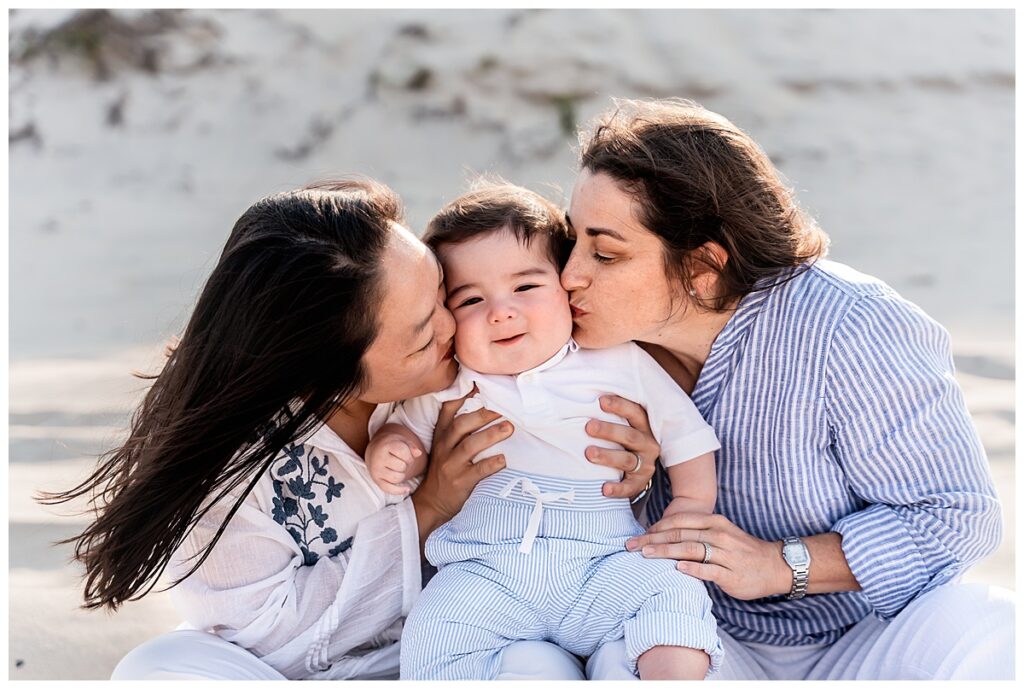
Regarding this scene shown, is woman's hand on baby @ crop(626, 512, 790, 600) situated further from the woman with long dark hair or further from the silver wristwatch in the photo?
the woman with long dark hair

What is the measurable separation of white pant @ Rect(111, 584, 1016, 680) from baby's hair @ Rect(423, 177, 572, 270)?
0.92 metres

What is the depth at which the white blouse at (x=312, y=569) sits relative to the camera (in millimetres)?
2564

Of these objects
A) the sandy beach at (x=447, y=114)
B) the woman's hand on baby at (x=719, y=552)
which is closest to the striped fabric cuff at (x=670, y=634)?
the woman's hand on baby at (x=719, y=552)

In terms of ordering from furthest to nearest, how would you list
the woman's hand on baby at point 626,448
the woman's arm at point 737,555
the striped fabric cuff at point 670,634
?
the woman's hand on baby at point 626,448
the woman's arm at point 737,555
the striped fabric cuff at point 670,634

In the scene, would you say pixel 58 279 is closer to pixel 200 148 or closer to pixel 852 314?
pixel 200 148

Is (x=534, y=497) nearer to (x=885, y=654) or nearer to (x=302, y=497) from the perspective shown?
(x=302, y=497)

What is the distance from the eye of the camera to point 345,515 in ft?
8.79

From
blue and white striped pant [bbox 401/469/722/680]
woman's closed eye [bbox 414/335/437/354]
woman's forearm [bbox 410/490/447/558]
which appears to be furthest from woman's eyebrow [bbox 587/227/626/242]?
woman's forearm [bbox 410/490/447/558]

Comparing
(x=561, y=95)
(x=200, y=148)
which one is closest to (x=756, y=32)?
(x=561, y=95)

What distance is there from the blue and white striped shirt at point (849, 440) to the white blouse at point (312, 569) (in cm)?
83

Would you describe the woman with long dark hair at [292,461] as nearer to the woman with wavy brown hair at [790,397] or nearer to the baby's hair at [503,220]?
the baby's hair at [503,220]

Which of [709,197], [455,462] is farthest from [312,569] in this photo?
[709,197]

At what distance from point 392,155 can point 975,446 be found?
19.9 feet

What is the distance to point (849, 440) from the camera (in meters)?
2.61
